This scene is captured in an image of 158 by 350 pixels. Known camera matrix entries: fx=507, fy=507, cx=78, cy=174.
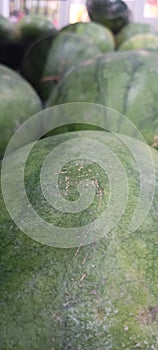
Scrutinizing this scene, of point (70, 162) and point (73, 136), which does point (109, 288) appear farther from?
point (73, 136)

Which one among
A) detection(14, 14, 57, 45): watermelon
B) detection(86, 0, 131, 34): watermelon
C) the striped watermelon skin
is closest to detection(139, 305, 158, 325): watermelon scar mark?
the striped watermelon skin

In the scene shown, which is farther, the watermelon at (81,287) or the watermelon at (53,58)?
the watermelon at (53,58)

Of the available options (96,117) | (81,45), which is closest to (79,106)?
(96,117)

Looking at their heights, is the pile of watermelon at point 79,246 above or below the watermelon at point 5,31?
above

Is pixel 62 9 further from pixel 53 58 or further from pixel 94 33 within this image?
pixel 53 58

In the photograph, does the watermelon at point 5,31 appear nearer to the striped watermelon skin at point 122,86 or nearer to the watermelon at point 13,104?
the watermelon at point 13,104

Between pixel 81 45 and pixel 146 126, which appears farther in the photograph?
pixel 81 45

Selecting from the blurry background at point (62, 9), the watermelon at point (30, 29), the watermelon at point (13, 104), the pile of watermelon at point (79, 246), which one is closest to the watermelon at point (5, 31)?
the watermelon at point (30, 29)

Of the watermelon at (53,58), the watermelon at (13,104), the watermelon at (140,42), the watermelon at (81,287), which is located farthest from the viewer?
the watermelon at (140,42)
